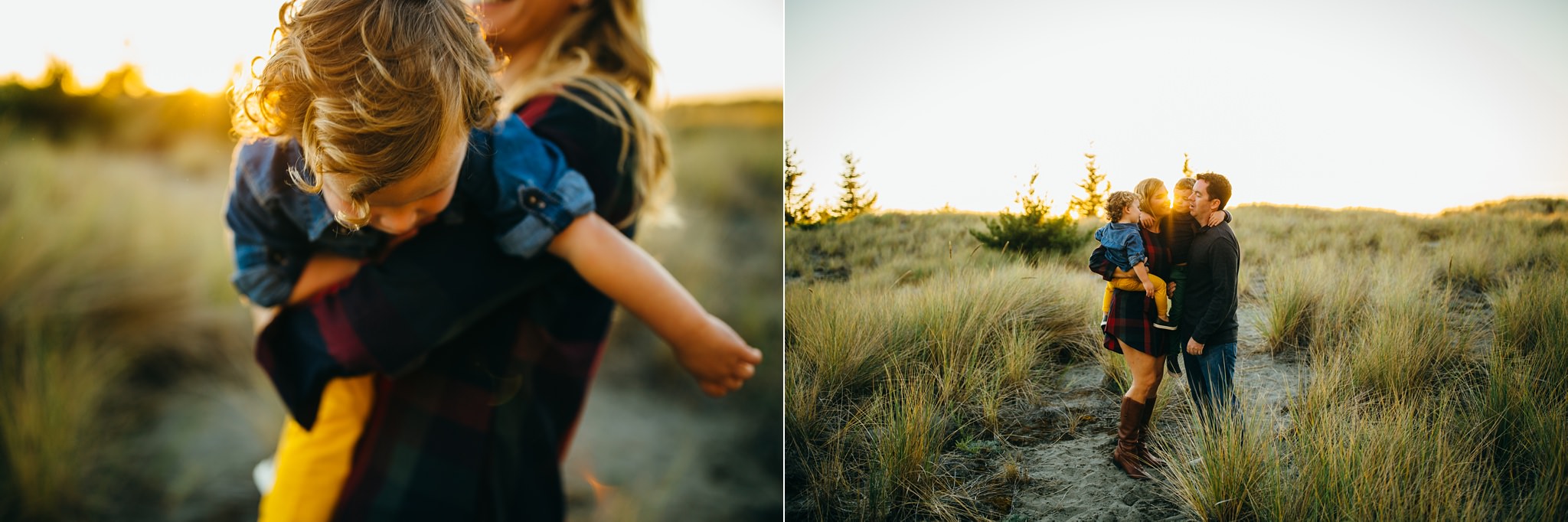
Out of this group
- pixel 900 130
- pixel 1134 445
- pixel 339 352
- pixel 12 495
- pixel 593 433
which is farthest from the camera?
pixel 900 130

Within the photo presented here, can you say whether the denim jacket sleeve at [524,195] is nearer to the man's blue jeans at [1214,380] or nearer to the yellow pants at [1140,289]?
the yellow pants at [1140,289]

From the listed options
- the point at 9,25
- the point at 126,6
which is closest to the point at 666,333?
the point at 126,6

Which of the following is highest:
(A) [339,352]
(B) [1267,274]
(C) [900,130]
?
(C) [900,130]

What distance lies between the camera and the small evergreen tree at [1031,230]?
1.84m

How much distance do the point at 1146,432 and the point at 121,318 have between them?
2174mm

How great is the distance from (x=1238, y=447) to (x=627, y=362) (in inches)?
55.3

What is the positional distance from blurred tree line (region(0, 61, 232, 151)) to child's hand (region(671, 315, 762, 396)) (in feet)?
3.68

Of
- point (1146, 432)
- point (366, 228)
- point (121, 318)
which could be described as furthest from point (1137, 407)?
point (121, 318)

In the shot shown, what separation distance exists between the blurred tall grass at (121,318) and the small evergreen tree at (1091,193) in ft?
6.03

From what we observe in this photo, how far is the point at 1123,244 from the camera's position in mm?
1737

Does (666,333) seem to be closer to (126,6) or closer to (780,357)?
(780,357)

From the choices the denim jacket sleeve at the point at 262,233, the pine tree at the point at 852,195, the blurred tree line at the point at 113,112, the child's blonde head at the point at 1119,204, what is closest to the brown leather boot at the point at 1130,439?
the child's blonde head at the point at 1119,204

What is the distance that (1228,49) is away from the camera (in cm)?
175

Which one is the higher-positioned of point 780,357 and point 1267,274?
point 1267,274
